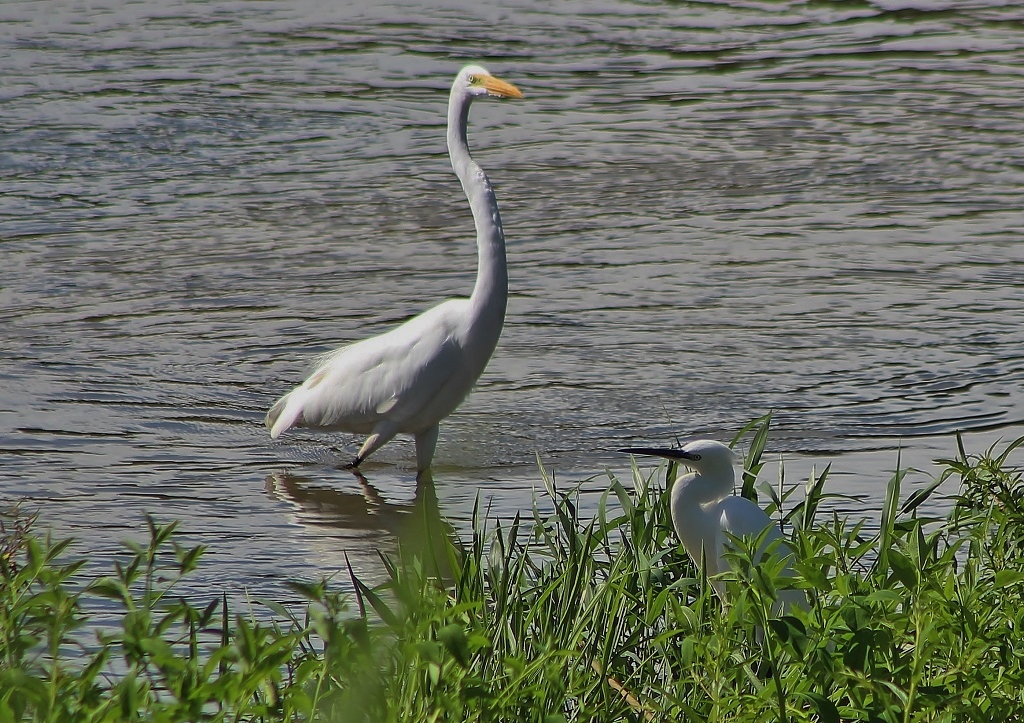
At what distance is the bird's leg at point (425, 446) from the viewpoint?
5.92 metres

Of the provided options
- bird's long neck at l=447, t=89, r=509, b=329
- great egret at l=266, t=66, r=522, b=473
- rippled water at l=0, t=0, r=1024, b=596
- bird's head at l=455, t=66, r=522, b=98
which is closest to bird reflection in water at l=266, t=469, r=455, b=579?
rippled water at l=0, t=0, r=1024, b=596

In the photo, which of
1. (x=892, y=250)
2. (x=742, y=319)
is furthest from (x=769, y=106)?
(x=742, y=319)

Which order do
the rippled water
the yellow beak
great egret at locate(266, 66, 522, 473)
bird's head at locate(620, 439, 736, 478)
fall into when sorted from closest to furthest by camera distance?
bird's head at locate(620, 439, 736, 478) → great egret at locate(266, 66, 522, 473) → the rippled water → the yellow beak

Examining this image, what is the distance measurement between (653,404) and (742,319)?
1244mm

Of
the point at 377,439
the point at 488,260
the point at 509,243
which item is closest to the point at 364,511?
the point at 377,439

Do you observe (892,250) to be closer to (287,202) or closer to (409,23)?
(287,202)

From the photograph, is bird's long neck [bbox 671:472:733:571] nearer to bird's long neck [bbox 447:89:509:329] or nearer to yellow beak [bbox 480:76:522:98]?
bird's long neck [bbox 447:89:509:329]

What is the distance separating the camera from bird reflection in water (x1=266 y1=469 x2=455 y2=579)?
204 inches

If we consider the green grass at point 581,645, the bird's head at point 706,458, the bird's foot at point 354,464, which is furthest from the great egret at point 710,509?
the bird's foot at point 354,464

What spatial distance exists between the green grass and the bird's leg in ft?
7.11

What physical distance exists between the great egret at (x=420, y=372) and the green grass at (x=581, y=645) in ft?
6.76

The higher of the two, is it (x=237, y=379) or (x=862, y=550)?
(x=862, y=550)

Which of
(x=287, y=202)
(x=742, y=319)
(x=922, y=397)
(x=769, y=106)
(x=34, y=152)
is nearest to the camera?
(x=922, y=397)

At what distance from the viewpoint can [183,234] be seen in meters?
8.94
